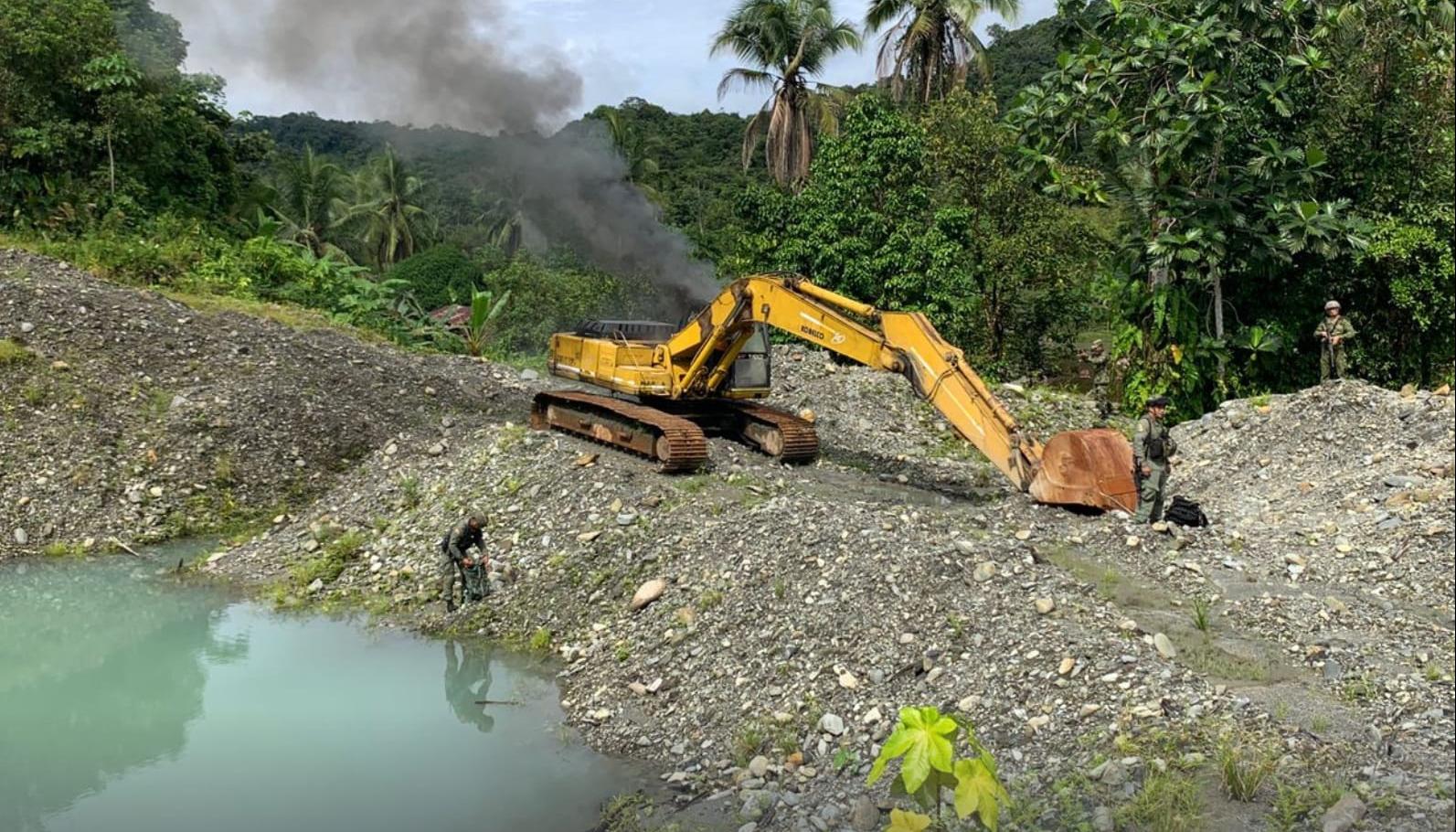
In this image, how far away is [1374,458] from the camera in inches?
409

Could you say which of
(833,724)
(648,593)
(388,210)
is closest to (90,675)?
(648,593)

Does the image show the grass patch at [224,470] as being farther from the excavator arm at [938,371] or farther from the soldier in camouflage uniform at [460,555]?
the excavator arm at [938,371]

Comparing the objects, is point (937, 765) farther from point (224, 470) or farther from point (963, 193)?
point (963, 193)

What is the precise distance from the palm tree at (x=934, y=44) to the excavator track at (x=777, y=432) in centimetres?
1613

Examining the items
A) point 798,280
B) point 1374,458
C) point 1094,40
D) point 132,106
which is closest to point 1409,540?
point 1374,458

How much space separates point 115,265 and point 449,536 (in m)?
14.3

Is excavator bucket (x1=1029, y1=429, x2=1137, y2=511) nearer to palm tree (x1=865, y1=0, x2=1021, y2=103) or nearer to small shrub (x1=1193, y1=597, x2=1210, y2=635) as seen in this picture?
small shrub (x1=1193, y1=597, x2=1210, y2=635)

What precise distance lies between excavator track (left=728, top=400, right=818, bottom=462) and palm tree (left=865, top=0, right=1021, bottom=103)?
16.1 metres

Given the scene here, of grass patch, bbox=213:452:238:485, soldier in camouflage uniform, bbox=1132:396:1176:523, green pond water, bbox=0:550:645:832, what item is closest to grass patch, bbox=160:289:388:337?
grass patch, bbox=213:452:238:485

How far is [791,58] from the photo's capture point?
95.1 ft

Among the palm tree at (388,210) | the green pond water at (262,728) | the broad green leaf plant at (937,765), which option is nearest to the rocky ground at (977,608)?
the green pond water at (262,728)

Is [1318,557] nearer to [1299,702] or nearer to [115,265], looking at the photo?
[1299,702]

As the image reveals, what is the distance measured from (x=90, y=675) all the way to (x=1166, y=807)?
822 centimetres

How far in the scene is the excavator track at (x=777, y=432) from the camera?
13156mm
